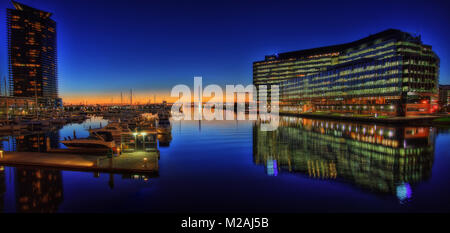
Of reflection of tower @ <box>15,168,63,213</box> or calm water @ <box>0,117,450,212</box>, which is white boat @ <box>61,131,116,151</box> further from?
reflection of tower @ <box>15,168,63,213</box>

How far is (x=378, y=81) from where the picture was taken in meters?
102

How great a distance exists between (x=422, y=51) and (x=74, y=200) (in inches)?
6804

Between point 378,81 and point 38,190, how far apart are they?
122 m

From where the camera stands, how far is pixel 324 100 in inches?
5591

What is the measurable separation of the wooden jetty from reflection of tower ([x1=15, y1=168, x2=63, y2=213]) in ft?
3.35

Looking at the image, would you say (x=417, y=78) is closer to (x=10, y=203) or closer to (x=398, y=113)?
(x=398, y=113)

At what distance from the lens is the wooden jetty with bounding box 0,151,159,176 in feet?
67.2

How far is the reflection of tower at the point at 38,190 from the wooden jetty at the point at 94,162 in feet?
3.35

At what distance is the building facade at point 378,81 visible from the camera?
92125 millimetres

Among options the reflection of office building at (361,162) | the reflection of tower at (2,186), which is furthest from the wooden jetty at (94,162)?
the reflection of office building at (361,162)

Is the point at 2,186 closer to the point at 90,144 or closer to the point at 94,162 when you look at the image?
the point at 94,162

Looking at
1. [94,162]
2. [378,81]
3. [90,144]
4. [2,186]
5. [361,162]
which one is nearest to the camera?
[2,186]

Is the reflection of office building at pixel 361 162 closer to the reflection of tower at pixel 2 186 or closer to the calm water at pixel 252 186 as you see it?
the calm water at pixel 252 186

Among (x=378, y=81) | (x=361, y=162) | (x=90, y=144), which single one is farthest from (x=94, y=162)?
(x=378, y=81)
